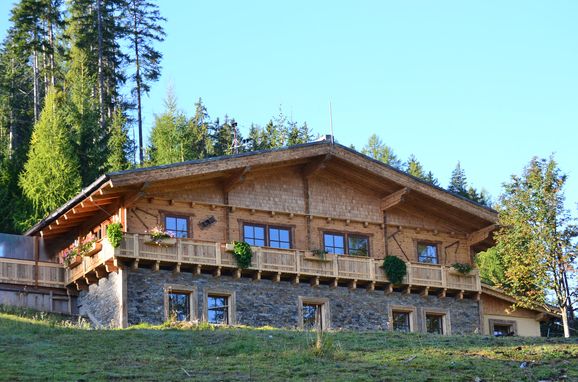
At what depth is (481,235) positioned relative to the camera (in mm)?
A: 46531

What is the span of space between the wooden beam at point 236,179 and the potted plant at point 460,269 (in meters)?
9.37

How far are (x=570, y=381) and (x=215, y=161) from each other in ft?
64.2

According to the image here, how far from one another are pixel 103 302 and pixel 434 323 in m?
13.2

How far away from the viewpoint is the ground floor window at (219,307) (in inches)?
1575

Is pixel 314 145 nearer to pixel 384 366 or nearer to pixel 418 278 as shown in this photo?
pixel 418 278

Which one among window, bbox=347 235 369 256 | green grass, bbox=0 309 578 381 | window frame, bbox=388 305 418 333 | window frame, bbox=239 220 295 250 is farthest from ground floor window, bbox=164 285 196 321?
window frame, bbox=388 305 418 333

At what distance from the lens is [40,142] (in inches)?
2211

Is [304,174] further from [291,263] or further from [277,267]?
[277,267]

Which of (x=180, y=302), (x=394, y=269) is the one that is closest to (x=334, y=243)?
(x=394, y=269)

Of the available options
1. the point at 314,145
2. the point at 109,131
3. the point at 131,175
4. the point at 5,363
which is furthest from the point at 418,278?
the point at 109,131

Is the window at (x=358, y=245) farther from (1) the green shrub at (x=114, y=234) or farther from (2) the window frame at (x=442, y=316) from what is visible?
(1) the green shrub at (x=114, y=234)

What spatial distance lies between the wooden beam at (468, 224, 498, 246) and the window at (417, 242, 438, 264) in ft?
5.32

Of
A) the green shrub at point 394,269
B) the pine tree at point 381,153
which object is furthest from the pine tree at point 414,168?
the green shrub at point 394,269

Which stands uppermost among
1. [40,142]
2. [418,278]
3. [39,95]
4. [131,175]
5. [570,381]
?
[39,95]
